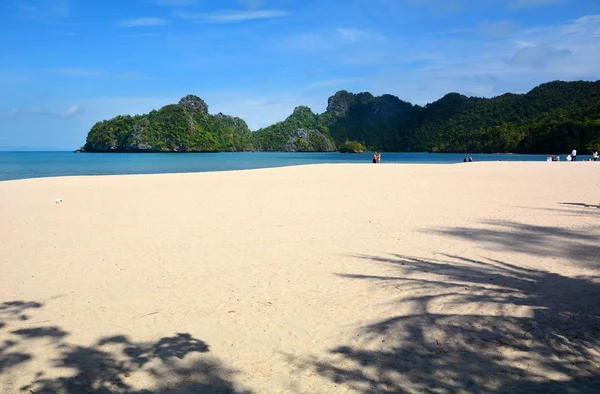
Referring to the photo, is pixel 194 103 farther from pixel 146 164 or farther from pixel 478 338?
pixel 478 338

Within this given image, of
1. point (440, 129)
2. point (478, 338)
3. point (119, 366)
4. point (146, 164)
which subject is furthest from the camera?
point (440, 129)

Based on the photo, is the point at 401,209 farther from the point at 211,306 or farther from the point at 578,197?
the point at 211,306

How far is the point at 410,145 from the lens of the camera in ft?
574

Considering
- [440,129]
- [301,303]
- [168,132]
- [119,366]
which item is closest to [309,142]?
[440,129]

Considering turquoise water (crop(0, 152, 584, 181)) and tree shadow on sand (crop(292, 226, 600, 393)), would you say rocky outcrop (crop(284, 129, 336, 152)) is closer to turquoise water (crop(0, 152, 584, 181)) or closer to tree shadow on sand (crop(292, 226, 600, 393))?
turquoise water (crop(0, 152, 584, 181))

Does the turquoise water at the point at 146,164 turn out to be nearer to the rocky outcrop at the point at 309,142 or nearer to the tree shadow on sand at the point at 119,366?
the tree shadow on sand at the point at 119,366

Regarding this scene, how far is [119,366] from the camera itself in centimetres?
387

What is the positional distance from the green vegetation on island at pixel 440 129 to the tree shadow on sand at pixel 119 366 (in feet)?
320

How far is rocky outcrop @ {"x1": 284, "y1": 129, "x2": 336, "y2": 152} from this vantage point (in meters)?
187

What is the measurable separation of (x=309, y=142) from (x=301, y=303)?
604ft

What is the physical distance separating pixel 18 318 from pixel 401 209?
33.3ft

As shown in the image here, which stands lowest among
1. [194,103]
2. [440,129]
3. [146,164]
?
[146,164]

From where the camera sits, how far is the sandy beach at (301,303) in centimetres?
367

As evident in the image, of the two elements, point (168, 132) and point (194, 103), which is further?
point (194, 103)
